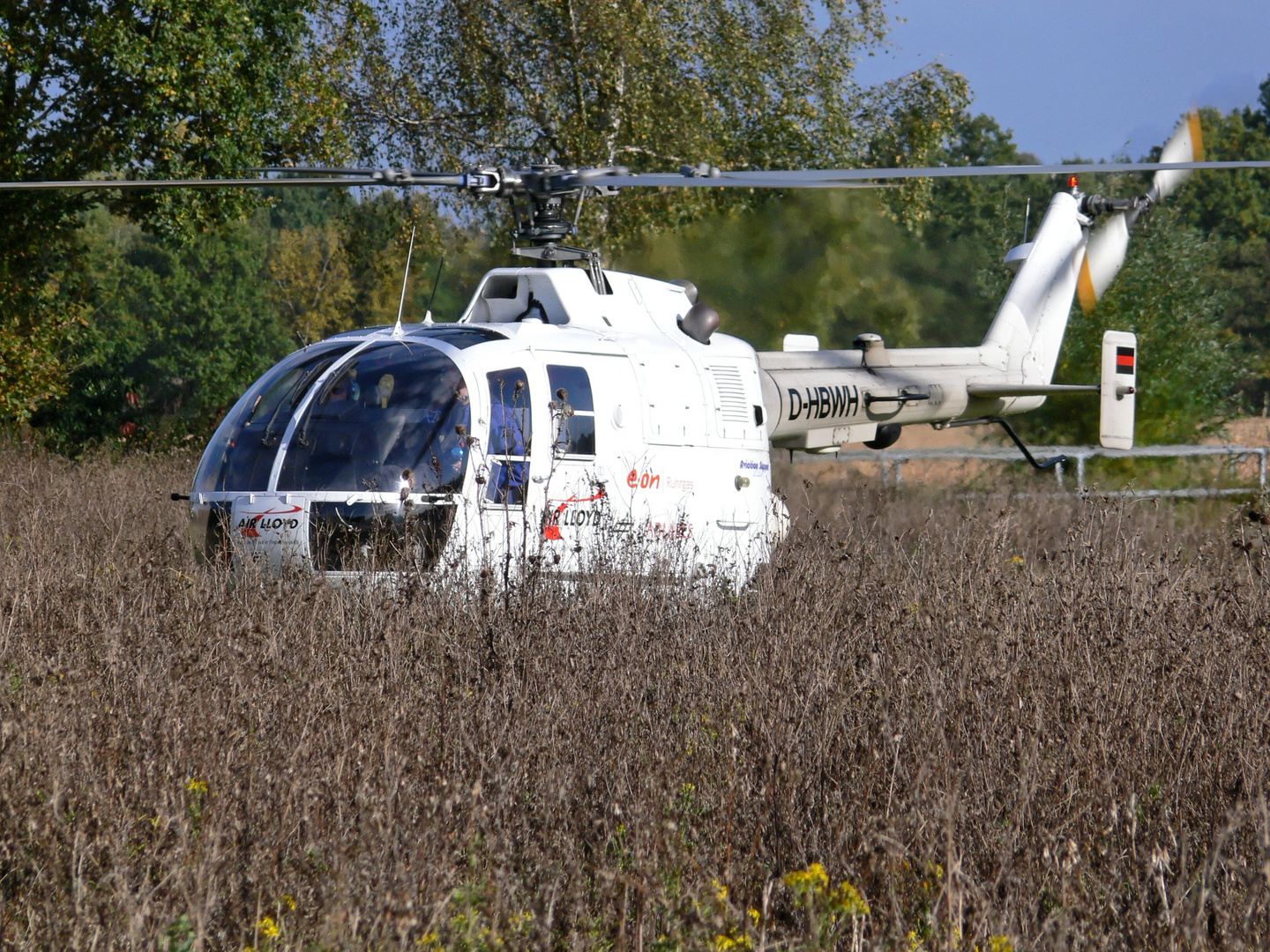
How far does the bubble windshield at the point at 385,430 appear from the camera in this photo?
5.65 metres

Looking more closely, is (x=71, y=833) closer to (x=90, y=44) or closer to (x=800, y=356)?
(x=800, y=356)

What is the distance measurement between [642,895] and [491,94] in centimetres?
1828

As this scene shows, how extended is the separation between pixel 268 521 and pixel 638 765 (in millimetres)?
2909

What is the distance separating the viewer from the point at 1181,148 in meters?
9.69

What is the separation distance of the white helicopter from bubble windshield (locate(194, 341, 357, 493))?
13 mm

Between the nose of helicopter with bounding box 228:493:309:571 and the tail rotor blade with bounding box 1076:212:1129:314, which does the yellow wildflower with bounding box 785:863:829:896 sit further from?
the tail rotor blade with bounding box 1076:212:1129:314

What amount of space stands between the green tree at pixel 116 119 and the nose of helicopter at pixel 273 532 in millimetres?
8824

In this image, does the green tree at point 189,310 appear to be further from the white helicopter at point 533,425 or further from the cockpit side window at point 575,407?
the cockpit side window at point 575,407

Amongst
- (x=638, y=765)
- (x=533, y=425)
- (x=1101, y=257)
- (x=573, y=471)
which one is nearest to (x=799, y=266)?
(x=1101, y=257)

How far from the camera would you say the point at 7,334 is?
13414 mm

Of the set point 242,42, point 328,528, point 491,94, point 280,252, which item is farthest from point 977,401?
point 280,252

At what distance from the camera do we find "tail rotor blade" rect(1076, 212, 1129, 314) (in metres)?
10.4

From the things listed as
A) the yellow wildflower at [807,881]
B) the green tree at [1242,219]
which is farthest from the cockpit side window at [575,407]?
the green tree at [1242,219]

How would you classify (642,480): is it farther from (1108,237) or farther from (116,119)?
(116,119)
